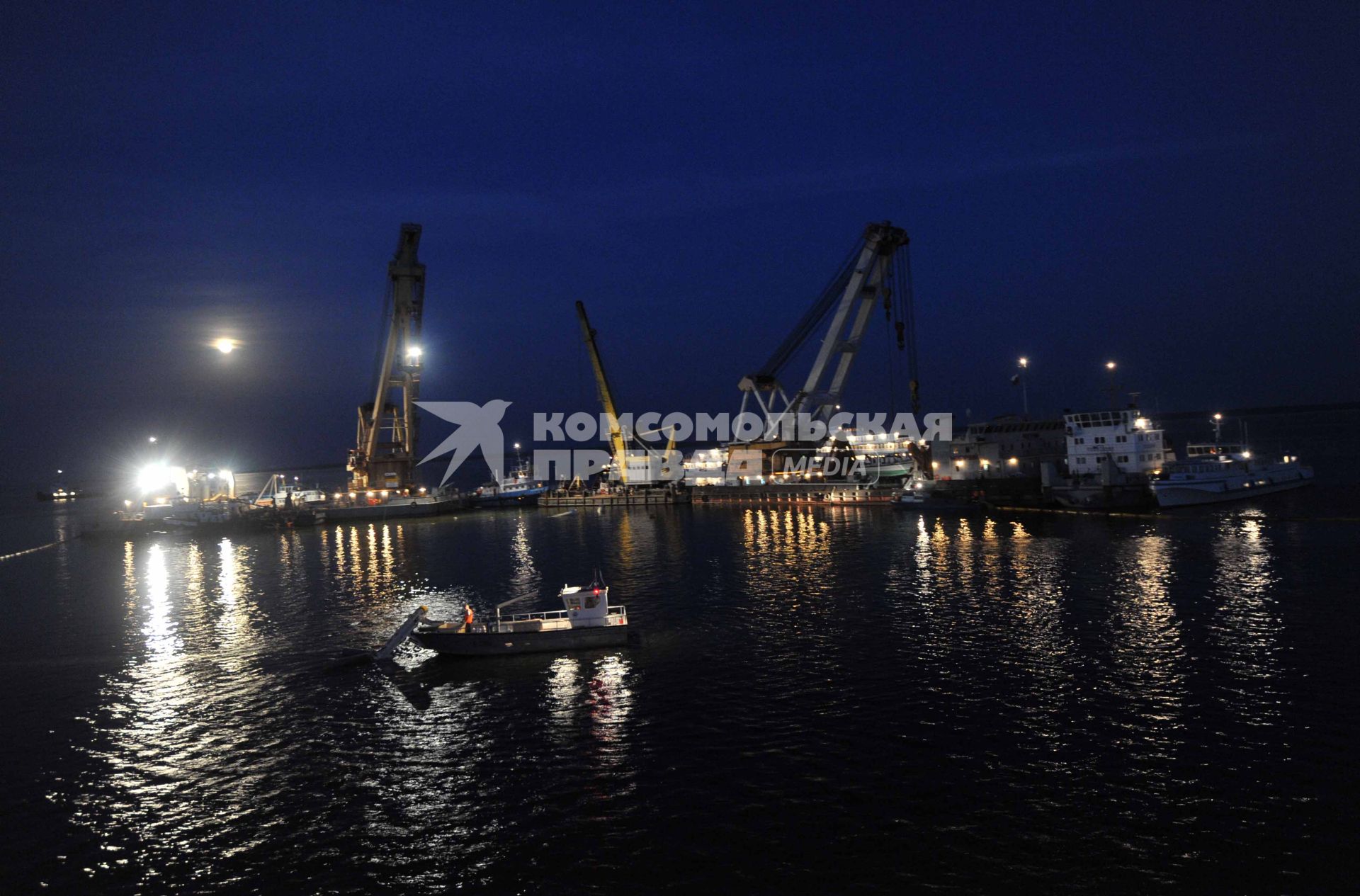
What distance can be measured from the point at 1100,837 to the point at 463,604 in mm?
27909

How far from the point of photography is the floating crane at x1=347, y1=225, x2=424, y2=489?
93312 millimetres

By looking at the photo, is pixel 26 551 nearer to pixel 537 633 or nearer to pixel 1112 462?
pixel 537 633

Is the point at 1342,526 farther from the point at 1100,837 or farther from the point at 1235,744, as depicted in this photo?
the point at 1100,837

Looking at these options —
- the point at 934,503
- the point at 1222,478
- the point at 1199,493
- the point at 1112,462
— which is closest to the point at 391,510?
the point at 934,503

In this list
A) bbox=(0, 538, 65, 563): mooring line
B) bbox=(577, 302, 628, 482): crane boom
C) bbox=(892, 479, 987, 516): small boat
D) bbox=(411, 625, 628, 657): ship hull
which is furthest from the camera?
bbox=(577, 302, 628, 482): crane boom

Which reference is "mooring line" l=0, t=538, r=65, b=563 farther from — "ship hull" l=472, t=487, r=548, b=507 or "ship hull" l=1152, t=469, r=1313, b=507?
"ship hull" l=1152, t=469, r=1313, b=507


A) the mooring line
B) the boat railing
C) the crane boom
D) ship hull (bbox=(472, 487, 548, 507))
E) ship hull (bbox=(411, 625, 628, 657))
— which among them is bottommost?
ship hull (bbox=(411, 625, 628, 657))

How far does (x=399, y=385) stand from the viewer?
9500cm

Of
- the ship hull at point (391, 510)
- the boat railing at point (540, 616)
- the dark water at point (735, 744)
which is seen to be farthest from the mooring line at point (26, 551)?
the boat railing at point (540, 616)

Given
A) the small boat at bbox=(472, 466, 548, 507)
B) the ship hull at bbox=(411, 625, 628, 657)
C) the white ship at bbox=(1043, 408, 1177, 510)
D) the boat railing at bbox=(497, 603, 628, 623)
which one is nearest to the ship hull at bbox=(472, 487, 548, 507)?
the small boat at bbox=(472, 466, 548, 507)

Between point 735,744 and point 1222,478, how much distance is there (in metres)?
63.2

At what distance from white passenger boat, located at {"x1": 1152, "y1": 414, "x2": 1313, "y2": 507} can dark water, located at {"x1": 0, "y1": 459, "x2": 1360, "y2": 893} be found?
87.8ft

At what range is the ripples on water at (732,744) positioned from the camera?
12.0 m

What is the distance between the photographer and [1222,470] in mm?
62250
